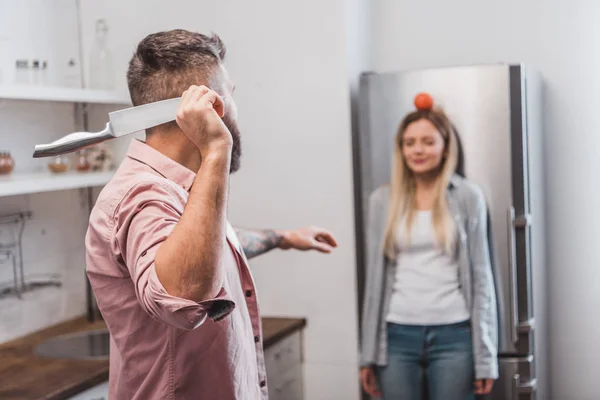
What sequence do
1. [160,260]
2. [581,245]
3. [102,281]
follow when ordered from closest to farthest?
[160,260] → [102,281] → [581,245]

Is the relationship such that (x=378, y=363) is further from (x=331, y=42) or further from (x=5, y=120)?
(x=5, y=120)

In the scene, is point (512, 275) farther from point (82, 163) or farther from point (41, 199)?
point (41, 199)

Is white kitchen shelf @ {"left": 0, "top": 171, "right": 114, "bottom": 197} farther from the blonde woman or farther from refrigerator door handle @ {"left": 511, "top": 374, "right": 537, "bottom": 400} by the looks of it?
refrigerator door handle @ {"left": 511, "top": 374, "right": 537, "bottom": 400}

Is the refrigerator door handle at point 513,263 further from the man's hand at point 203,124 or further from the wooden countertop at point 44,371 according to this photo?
the man's hand at point 203,124

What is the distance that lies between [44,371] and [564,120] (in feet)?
6.74

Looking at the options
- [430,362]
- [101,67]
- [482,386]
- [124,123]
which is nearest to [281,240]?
[124,123]

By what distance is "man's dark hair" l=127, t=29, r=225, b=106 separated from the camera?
1400mm

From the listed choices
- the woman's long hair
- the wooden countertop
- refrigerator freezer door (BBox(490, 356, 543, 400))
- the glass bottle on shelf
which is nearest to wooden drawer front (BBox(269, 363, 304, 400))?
the wooden countertop

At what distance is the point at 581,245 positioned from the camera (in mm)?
3113

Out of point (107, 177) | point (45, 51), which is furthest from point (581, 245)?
point (45, 51)

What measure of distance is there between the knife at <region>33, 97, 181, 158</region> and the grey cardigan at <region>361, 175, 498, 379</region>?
1.55 m

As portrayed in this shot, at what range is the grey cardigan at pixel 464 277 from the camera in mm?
2553

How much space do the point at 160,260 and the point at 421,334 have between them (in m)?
1.69

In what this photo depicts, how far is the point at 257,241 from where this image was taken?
5.98 ft
